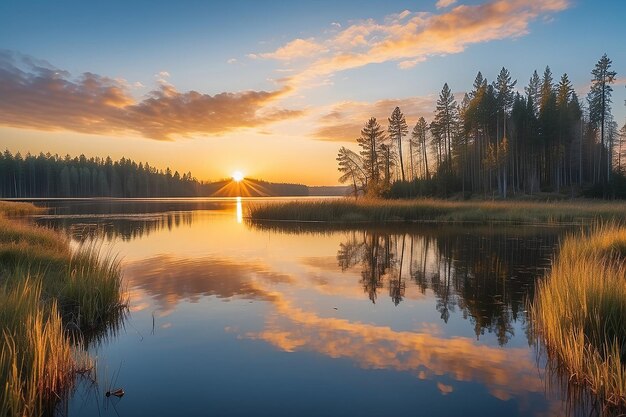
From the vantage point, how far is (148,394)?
234 inches

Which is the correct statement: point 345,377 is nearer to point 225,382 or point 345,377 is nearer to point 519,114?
point 225,382

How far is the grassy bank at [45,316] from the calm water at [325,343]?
0.45 m

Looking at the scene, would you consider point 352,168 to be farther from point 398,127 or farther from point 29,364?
point 29,364

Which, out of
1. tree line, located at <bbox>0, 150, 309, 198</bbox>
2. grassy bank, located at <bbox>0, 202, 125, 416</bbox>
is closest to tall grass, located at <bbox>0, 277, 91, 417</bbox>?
grassy bank, located at <bbox>0, 202, 125, 416</bbox>

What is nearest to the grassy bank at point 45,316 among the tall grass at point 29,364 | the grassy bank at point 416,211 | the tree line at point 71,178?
the tall grass at point 29,364

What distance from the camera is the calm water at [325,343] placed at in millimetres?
5676

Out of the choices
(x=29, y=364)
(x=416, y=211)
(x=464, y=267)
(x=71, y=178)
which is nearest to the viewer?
(x=29, y=364)

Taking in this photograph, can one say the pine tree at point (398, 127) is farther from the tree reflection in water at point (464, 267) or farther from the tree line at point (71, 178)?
the tree line at point (71, 178)

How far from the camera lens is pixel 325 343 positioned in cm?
788

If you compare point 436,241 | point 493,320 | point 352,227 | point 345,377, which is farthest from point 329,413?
point 352,227

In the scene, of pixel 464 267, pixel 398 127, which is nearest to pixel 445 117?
pixel 398 127

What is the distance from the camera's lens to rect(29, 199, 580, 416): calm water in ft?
18.6

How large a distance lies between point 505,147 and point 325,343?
52438 mm

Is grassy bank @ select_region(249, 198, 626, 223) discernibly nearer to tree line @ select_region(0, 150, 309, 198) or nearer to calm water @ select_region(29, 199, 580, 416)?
calm water @ select_region(29, 199, 580, 416)
